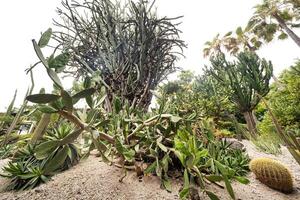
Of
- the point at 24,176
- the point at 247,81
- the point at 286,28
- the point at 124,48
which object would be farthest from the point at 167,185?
the point at 286,28

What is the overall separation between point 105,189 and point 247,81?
253 inches

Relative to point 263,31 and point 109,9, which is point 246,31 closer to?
point 263,31

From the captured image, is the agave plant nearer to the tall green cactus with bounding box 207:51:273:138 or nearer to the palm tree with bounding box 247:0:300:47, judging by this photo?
the tall green cactus with bounding box 207:51:273:138

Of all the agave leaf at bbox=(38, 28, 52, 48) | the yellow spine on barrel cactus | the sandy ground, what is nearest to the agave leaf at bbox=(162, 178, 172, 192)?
the sandy ground

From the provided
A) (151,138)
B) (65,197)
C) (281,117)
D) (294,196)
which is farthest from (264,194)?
(281,117)

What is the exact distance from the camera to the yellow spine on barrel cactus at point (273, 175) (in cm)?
247

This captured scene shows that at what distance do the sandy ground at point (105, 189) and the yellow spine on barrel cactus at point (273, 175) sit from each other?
0.11 metres

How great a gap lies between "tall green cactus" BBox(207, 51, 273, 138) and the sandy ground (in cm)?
468

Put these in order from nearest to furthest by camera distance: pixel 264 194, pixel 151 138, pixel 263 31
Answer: pixel 151 138
pixel 264 194
pixel 263 31

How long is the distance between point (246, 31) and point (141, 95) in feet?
60.1

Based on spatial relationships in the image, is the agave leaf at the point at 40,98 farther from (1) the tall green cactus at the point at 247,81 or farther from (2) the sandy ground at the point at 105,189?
(1) the tall green cactus at the point at 247,81

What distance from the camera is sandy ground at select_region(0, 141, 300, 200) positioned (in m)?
1.86

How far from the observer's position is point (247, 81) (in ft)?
22.6

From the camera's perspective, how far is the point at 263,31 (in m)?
16.8
